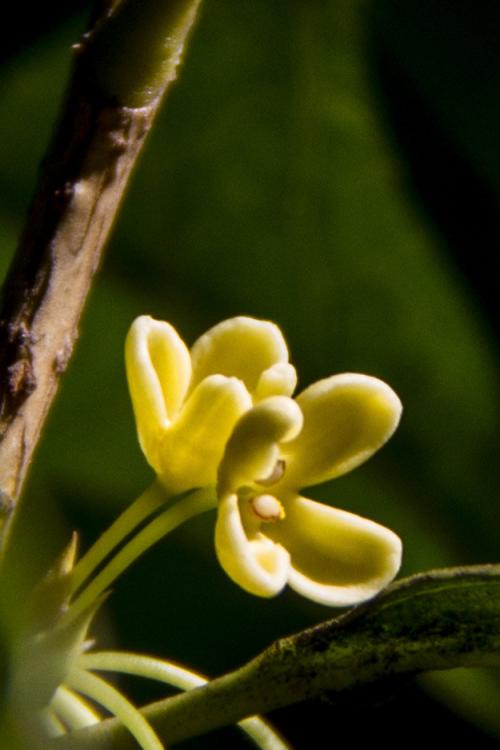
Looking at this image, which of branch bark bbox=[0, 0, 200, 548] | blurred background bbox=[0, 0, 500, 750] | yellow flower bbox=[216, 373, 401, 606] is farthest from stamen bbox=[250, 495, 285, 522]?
blurred background bbox=[0, 0, 500, 750]

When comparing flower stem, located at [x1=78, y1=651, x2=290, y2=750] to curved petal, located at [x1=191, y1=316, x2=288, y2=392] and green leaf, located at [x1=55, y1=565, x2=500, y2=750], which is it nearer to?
green leaf, located at [x1=55, y1=565, x2=500, y2=750]

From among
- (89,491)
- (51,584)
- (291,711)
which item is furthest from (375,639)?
(89,491)

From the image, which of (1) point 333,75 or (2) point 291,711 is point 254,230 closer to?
(1) point 333,75

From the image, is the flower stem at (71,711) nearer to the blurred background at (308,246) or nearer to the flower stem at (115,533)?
the flower stem at (115,533)

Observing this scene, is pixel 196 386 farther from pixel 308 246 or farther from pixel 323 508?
pixel 308 246

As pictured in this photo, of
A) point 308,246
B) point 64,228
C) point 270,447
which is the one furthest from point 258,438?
point 308,246

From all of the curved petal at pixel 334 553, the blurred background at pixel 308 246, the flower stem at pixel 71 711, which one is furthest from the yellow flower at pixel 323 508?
the blurred background at pixel 308 246
